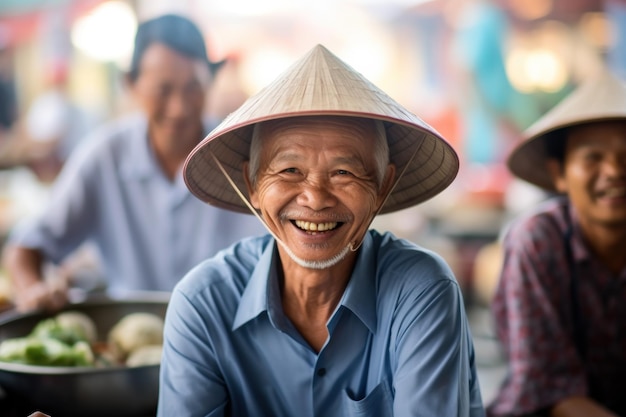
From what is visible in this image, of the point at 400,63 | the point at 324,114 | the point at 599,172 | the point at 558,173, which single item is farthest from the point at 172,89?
the point at 400,63

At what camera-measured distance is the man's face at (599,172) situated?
2.05 meters

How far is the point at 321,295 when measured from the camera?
1.65 m

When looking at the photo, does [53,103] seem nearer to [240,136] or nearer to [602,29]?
[602,29]

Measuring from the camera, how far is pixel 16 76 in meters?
8.36

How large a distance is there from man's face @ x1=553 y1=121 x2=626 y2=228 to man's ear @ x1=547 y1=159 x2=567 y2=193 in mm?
83

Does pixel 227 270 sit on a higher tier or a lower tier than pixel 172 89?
lower

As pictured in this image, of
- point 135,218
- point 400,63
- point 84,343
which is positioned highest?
point 400,63

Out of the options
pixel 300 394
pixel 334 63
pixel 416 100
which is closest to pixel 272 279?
pixel 300 394

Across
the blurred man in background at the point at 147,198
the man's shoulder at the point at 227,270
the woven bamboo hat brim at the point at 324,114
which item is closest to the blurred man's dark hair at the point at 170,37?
the blurred man in background at the point at 147,198

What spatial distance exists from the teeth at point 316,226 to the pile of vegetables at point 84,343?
62 cm

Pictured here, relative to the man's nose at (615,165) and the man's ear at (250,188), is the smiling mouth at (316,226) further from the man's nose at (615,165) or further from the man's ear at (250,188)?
the man's nose at (615,165)

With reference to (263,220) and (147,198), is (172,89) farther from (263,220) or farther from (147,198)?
(263,220)

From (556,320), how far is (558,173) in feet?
1.68

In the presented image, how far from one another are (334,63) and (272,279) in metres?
0.53
